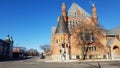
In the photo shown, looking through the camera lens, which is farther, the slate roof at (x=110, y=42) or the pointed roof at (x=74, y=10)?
the pointed roof at (x=74, y=10)

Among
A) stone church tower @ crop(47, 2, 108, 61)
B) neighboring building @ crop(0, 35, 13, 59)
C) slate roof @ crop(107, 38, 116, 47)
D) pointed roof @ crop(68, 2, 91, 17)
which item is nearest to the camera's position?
stone church tower @ crop(47, 2, 108, 61)

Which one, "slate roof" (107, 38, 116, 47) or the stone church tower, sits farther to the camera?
"slate roof" (107, 38, 116, 47)

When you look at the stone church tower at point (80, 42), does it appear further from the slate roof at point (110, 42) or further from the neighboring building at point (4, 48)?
the neighboring building at point (4, 48)

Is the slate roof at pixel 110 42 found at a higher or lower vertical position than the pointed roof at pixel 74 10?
lower

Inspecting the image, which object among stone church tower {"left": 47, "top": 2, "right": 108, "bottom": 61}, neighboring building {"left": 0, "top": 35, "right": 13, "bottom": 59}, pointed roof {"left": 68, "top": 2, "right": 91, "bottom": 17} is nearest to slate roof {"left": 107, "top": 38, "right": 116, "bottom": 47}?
stone church tower {"left": 47, "top": 2, "right": 108, "bottom": 61}

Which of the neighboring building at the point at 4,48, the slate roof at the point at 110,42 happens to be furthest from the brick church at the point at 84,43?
the neighboring building at the point at 4,48

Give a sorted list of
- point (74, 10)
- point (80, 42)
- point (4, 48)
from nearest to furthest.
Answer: point (80, 42) → point (74, 10) → point (4, 48)

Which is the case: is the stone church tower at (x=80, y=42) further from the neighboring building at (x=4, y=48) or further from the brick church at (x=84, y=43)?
the neighboring building at (x=4, y=48)

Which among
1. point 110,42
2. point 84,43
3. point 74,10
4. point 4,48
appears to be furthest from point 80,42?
point 4,48

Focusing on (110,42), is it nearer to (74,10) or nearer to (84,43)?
(84,43)

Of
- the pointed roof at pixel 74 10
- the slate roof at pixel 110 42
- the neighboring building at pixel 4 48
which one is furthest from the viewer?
the neighboring building at pixel 4 48

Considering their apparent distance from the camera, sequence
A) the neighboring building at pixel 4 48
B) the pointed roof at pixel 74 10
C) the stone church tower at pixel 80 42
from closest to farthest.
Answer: the stone church tower at pixel 80 42 → the pointed roof at pixel 74 10 → the neighboring building at pixel 4 48

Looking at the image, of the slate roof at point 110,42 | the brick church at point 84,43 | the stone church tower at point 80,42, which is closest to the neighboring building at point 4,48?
the stone church tower at point 80,42

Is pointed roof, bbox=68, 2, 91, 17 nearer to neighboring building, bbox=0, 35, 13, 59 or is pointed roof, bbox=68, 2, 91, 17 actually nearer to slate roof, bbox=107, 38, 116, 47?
slate roof, bbox=107, 38, 116, 47
